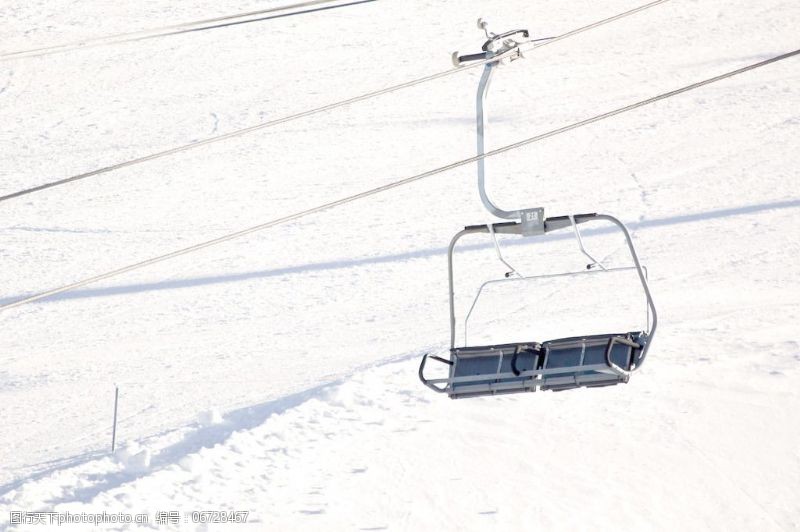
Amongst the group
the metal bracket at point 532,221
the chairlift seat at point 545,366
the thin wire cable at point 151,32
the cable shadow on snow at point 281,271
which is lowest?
the cable shadow on snow at point 281,271

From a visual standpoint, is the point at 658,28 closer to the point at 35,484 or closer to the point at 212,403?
the point at 212,403

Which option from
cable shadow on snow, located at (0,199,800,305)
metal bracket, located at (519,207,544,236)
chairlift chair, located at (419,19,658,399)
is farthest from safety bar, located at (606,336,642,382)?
cable shadow on snow, located at (0,199,800,305)

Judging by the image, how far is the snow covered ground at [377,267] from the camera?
10461 mm

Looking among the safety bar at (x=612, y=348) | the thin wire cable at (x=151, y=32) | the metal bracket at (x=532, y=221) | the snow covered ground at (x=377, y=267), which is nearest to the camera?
the safety bar at (x=612, y=348)

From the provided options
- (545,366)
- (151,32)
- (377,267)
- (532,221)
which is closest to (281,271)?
(377,267)

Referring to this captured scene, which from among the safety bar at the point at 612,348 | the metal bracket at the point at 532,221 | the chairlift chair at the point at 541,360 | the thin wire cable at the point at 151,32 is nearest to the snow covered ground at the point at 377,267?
the thin wire cable at the point at 151,32

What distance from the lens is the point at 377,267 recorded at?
14375 mm

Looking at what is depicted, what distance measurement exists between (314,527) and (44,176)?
8.36m

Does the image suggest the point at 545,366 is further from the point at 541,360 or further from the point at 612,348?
the point at 612,348

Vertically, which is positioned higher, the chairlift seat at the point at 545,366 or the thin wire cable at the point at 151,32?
the thin wire cable at the point at 151,32

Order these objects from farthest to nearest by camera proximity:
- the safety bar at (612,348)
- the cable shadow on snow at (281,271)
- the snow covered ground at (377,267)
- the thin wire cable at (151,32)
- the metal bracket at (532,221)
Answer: the cable shadow on snow at (281,271), the snow covered ground at (377,267), the thin wire cable at (151,32), the metal bracket at (532,221), the safety bar at (612,348)

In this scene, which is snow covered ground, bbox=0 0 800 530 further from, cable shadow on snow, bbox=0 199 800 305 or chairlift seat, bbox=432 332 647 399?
chairlift seat, bbox=432 332 647 399

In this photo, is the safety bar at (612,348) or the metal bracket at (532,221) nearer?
the safety bar at (612,348)

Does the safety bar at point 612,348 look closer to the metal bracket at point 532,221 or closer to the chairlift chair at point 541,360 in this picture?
the chairlift chair at point 541,360
